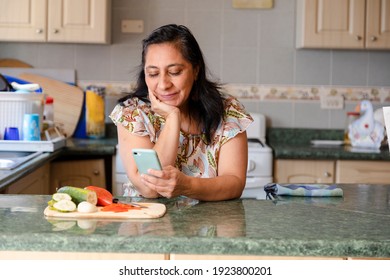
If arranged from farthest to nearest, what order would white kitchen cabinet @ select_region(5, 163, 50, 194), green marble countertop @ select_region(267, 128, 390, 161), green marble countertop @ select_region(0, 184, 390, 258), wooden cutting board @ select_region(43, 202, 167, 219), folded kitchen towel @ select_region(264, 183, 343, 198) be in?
green marble countertop @ select_region(267, 128, 390, 161) < white kitchen cabinet @ select_region(5, 163, 50, 194) < folded kitchen towel @ select_region(264, 183, 343, 198) < wooden cutting board @ select_region(43, 202, 167, 219) < green marble countertop @ select_region(0, 184, 390, 258)

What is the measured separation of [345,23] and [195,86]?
187cm

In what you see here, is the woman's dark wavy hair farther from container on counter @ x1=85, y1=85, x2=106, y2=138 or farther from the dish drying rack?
container on counter @ x1=85, y1=85, x2=106, y2=138

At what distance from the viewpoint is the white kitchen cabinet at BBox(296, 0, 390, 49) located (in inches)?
147

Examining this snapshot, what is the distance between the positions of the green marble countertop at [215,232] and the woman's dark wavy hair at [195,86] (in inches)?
19.1

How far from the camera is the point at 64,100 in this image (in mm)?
4035

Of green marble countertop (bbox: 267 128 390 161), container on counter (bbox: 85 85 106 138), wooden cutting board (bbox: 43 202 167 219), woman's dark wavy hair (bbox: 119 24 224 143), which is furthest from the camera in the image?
container on counter (bbox: 85 85 106 138)

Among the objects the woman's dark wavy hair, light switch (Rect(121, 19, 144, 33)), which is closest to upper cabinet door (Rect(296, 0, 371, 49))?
light switch (Rect(121, 19, 144, 33))

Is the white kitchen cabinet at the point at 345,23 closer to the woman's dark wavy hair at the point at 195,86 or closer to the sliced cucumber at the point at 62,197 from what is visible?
the woman's dark wavy hair at the point at 195,86

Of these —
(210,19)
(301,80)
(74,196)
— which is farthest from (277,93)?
(74,196)

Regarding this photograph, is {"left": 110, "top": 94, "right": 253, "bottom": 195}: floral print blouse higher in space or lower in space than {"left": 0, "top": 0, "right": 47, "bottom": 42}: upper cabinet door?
lower

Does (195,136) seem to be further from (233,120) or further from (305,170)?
(305,170)

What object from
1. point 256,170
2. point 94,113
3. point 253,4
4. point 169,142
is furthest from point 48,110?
point 169,142

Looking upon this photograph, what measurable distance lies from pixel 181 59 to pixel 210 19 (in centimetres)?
213

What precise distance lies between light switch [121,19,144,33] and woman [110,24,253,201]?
1971mm
